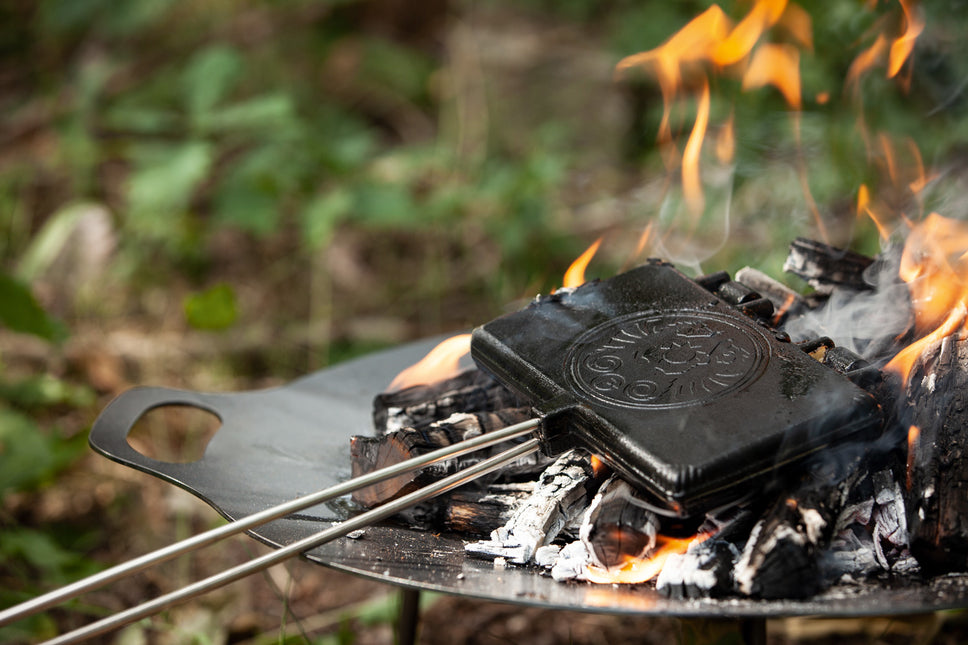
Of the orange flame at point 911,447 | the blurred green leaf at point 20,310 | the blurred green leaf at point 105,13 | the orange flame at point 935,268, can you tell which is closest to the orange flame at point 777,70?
the orange flame at point 935,268

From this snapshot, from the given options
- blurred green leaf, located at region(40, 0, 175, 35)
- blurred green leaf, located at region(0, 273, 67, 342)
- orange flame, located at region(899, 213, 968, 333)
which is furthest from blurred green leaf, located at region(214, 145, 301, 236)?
orange flame, located at region(899, 213, 968, 333)

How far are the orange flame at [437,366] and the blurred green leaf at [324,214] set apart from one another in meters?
1.40

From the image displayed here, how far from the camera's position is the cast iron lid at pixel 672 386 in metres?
1.12

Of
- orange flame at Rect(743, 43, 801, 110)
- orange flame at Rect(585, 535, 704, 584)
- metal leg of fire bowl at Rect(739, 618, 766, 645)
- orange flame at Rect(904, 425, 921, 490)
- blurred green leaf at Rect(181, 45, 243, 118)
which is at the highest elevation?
orange flame at Rect(743, 43, 801, 110)

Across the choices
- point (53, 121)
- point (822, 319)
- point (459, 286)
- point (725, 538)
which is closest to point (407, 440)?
point (725, 538)

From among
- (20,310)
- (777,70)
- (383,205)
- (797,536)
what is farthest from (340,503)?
(777,70)

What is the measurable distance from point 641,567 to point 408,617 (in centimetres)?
73

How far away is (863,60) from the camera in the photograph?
2.92 m

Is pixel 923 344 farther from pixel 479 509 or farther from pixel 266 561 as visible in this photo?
pixel 266 561

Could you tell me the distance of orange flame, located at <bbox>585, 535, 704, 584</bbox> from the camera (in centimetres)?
117

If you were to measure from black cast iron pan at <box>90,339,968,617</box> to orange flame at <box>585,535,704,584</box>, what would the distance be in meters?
0.03

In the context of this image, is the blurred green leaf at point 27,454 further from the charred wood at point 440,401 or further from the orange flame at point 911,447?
the orange flame at point 911,447

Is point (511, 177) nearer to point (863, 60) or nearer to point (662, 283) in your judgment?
point (863, 60)

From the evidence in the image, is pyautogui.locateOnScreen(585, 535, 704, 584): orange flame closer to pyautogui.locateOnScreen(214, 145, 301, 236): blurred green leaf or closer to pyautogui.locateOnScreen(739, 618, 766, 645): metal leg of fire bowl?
pyautogui.locateOnScreen(739, 618, 766, 645): metal leg of fire bowl
